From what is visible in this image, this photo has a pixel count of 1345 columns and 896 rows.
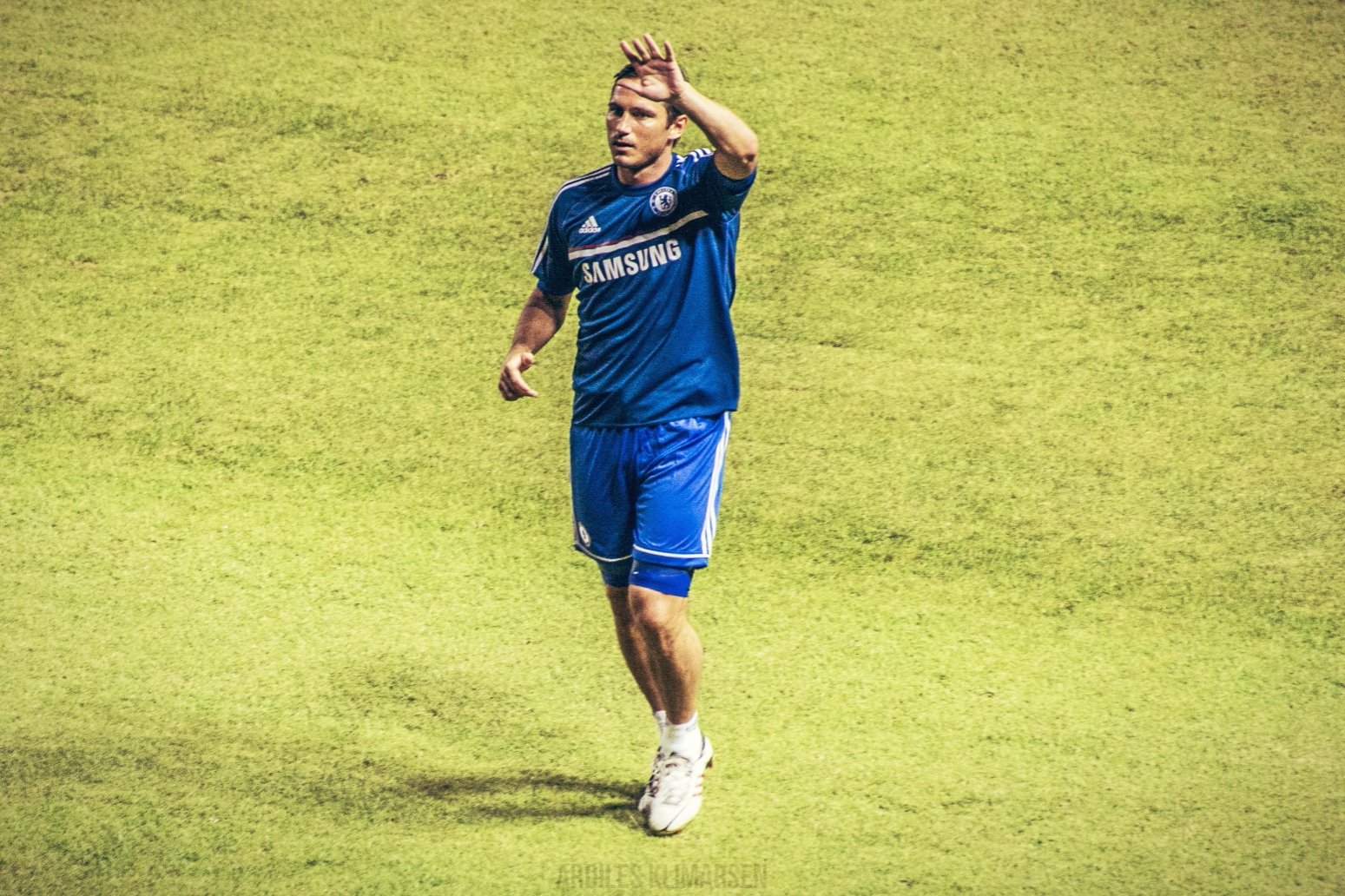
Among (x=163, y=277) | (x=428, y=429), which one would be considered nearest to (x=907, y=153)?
(x=428, y=429)

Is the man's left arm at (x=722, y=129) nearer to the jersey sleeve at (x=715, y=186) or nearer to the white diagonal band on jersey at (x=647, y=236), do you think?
the jersey sleeve at (x=715, y=186)

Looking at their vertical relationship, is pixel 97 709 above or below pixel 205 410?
below

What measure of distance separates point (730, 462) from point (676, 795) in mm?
1724

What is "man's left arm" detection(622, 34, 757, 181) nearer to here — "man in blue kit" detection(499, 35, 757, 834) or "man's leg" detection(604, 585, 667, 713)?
"man in blue kit" detection(499, 35, 757, 834)

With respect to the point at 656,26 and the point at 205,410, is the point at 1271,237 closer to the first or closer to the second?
the point at 656,26

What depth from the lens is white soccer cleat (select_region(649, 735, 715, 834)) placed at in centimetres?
335

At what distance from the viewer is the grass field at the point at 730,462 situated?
11.3 ft

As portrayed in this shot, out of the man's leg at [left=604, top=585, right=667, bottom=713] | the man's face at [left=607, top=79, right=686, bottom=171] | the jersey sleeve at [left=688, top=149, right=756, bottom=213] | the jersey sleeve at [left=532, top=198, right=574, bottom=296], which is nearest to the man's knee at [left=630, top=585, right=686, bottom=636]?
the man's leg at [left=604, top=585, right=667, bottom=713]

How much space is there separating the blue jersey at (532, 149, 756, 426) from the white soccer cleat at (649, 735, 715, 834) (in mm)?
946

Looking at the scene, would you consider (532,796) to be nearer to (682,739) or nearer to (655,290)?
(682,739)

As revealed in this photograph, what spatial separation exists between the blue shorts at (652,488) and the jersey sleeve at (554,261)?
41 cm

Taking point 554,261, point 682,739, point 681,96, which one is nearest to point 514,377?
point 554,261

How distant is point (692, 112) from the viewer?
2.89 metres

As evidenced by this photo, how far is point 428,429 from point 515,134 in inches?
73.9
